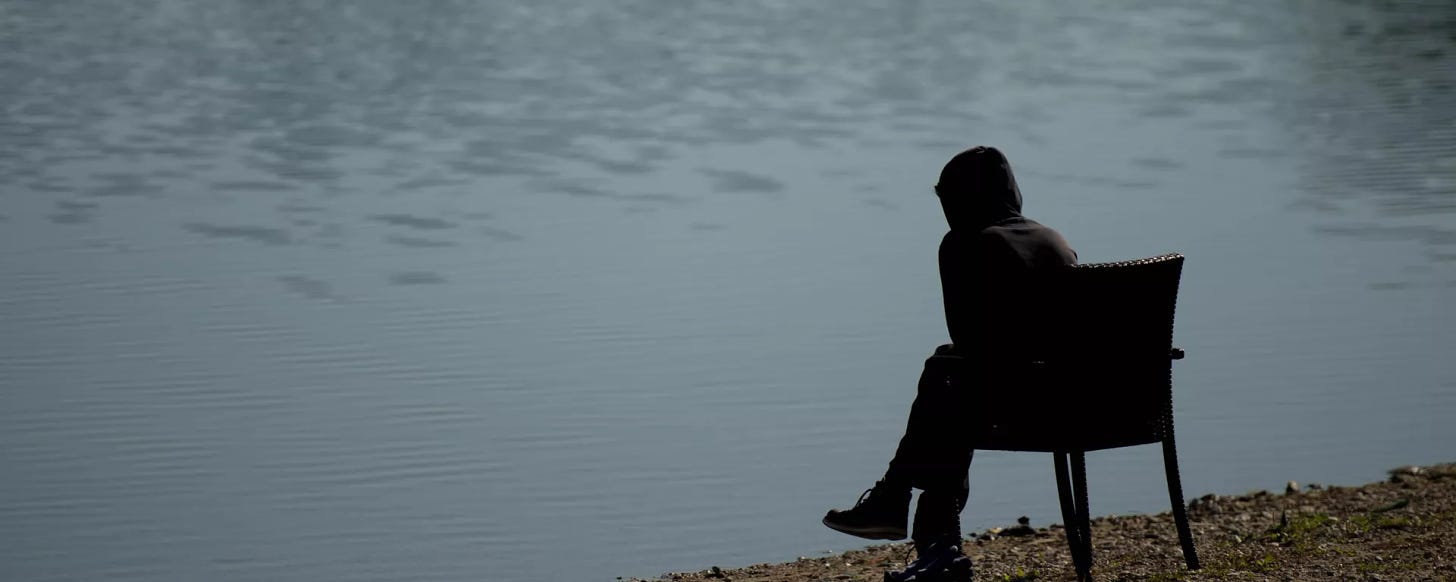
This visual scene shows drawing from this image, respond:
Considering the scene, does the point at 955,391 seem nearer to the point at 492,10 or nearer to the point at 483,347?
the point at 483,347

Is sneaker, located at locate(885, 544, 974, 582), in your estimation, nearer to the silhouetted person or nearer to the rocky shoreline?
the silhouetted person

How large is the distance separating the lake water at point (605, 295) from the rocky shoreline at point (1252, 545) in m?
0.40

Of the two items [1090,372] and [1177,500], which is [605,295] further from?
[1090,372]

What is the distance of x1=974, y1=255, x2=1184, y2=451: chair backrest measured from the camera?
5.50 meters

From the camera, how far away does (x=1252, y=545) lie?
20.7 feet

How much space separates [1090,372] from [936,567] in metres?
0.68

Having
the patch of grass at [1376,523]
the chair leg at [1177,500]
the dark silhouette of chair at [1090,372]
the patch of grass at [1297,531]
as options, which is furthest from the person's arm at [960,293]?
the patch of grass at [1376,523]

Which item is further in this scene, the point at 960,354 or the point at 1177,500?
→ the point at 1177,500

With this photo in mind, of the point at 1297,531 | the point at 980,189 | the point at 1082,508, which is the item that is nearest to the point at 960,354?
the point at 980,189

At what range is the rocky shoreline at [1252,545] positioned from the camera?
5.79m

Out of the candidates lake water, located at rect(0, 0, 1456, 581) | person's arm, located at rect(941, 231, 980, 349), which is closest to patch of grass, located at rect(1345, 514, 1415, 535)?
lake water, located at rect(0, 0, 1456, 581)

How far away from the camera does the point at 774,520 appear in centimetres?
760

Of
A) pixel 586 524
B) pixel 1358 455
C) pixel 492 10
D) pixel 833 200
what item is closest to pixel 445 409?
pixel 586 524

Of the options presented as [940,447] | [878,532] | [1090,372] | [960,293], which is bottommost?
[878,532]
